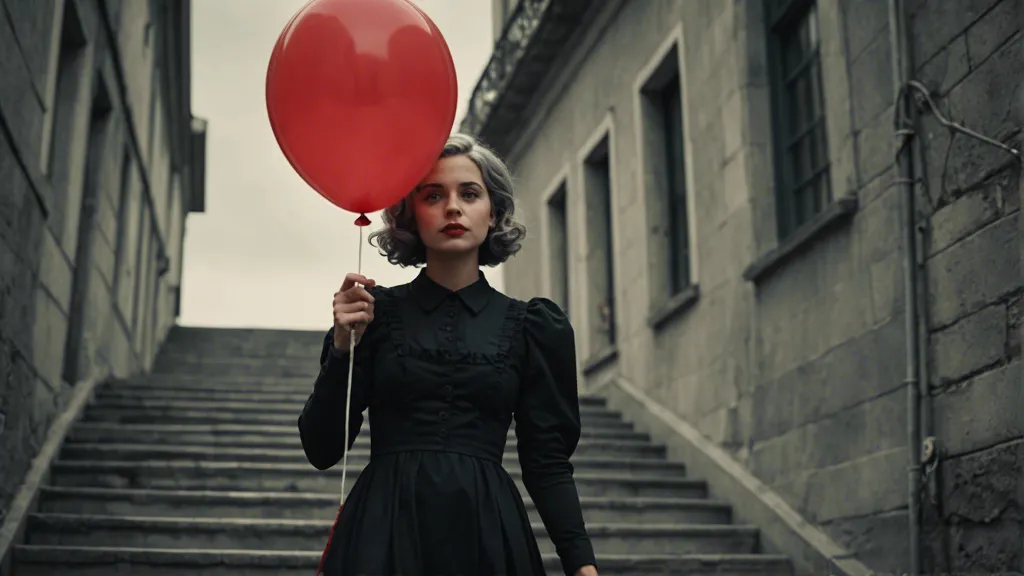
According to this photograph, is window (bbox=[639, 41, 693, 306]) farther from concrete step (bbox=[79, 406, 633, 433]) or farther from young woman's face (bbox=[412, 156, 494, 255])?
young woman's face (bbox=[412, 156, 494, 255])

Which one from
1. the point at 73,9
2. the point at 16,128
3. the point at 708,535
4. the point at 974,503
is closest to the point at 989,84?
the point at 974,503

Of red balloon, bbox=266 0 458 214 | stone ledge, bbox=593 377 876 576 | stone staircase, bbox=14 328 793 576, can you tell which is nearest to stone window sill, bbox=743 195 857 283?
stone ledge, bbox=593 377 876 576

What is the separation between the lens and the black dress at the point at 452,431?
236 centimetres

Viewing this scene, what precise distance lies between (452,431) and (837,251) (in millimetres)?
5133

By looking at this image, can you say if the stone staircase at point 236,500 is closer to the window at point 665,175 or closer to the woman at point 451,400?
the window at point 665,175

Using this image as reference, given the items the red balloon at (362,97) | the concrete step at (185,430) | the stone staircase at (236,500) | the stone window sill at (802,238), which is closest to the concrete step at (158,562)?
the stone staircase at (236,500)

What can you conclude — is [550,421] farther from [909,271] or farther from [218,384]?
[218,384]

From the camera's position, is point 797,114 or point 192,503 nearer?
point 192,503

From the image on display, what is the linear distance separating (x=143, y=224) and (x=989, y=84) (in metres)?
12.0

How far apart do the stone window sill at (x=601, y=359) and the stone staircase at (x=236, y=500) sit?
71.4 inches

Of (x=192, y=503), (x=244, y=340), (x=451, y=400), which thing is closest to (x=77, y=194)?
(x=192, y=503)

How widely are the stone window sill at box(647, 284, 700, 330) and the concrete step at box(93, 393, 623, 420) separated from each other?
124 inches

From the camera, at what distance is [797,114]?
855 cm

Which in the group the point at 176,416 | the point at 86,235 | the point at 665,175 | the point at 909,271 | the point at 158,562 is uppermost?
the point at 665,175
